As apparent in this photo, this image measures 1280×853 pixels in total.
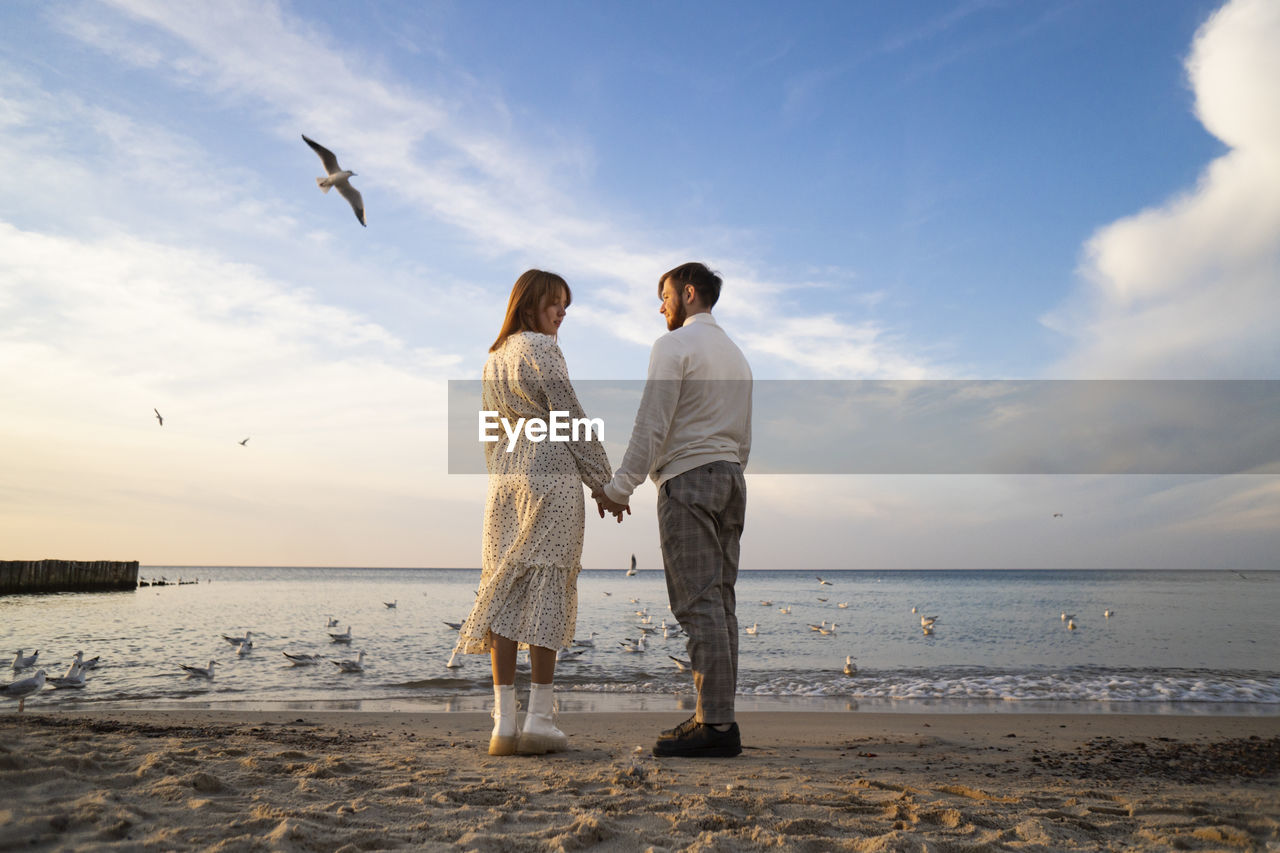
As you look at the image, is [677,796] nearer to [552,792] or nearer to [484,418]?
[552,792]

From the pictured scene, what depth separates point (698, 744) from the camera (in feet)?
10.7

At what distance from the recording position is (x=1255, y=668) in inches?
341

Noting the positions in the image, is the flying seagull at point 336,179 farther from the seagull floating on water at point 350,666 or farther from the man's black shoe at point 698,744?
the man's black shoe at point 698,744

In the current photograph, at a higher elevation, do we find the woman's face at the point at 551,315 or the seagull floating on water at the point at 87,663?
the woman's face at the point at 551,315

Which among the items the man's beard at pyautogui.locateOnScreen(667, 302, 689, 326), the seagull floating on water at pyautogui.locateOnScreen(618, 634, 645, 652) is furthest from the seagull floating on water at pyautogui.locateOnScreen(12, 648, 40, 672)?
the man's beard at pyautogui.locateOnScreen(667, 302, 689, 326)

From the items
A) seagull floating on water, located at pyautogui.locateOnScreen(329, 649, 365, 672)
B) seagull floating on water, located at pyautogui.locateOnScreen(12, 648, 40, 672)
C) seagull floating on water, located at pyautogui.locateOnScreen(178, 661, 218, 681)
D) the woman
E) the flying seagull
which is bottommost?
seagull floating on water, located at pyautogui.locateOnScreen(329, 649, 365, 672)

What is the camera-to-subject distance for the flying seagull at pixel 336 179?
23.5 feet

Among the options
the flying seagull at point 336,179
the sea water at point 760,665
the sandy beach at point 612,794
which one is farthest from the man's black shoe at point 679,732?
the flying seagull at point 336,179

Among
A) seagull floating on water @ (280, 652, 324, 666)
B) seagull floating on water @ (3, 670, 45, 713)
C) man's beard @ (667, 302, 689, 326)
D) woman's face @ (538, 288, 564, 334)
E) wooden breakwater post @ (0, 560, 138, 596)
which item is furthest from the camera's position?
wooden breakwater post @ (0, 560, 138, 596)

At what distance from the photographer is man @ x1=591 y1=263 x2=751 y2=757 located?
10.9 ft

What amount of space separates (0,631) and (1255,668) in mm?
18898

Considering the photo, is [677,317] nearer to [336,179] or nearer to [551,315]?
[551,315]

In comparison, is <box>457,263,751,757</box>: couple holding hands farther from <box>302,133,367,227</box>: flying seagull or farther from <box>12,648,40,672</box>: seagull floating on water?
<box>12,648,40,672</box>: seagull floating on water

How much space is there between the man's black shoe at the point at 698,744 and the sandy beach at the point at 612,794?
70 millimetres
